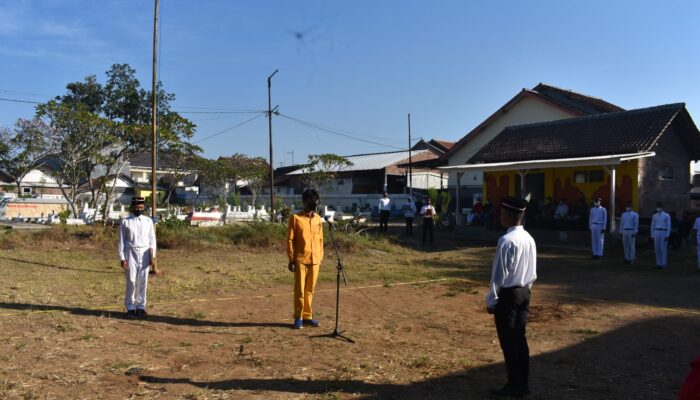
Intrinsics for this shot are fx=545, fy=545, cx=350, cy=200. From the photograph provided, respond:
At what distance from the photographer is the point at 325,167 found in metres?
40.5

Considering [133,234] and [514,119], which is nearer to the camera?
[133,234]

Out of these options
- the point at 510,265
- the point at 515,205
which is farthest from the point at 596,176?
the point at 510,265

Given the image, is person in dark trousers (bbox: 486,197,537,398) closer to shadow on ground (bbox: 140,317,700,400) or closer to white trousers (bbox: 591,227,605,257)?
shadow on ground (bbox: 140,317,700,400)

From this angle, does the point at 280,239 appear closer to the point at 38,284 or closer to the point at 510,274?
the point at 38,284

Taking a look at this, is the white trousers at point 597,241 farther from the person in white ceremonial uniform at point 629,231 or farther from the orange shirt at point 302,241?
the orange shirt at point 302,241

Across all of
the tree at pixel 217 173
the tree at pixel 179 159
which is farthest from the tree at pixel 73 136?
the tree at pixel 217 173

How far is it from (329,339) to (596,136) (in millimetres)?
19291

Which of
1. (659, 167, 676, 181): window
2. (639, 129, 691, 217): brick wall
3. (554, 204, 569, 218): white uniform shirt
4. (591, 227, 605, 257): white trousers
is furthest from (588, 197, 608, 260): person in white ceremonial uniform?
(659, 167, 676, 181): window

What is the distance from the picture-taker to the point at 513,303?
4.59 metres

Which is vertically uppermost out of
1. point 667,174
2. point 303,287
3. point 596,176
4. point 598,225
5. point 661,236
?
point 667,174

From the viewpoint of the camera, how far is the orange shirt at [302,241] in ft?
22.6

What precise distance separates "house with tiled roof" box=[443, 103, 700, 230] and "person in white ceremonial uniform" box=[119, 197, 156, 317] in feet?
49.6

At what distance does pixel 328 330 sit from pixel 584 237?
1474 centimetres

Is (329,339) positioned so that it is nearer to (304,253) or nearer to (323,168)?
(304,253)
